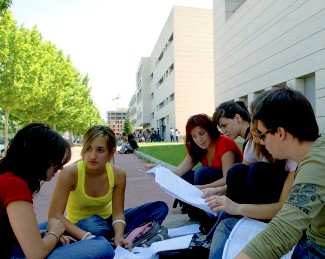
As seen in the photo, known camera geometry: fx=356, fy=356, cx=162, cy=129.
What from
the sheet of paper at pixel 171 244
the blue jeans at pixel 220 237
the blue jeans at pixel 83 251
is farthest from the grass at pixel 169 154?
the blue jeans at pixel 83 251

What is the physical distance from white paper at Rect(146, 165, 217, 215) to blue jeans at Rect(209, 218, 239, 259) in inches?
5.5

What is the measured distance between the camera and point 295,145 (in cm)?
145

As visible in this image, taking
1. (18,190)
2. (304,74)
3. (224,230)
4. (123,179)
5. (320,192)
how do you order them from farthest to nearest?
(304,74)
(123,179)
(224,230)
(18,190)
(320,192)

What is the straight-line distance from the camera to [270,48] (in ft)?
57.7

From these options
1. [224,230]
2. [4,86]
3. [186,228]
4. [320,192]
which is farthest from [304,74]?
[4,86]

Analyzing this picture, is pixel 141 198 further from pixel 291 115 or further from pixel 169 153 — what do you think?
pixel 169 153

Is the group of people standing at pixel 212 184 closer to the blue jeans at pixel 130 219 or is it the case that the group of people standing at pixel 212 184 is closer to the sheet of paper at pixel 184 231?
the blue jeans at pixel 130 219

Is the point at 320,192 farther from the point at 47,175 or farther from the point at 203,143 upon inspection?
the point at 203,143

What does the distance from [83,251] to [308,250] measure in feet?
4.12

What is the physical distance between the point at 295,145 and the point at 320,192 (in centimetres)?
34

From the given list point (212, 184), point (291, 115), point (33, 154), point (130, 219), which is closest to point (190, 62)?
point (212, 184)

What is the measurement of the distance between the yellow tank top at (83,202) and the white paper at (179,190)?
0.44 metres

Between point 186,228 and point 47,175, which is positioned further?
point 186,228

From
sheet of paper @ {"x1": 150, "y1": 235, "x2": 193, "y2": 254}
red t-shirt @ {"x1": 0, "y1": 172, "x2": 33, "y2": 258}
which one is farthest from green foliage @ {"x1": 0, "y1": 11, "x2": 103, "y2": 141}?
red t-shirt @ {"x1": 0, "y1": 172, "x2": 33, "y2": 258}
